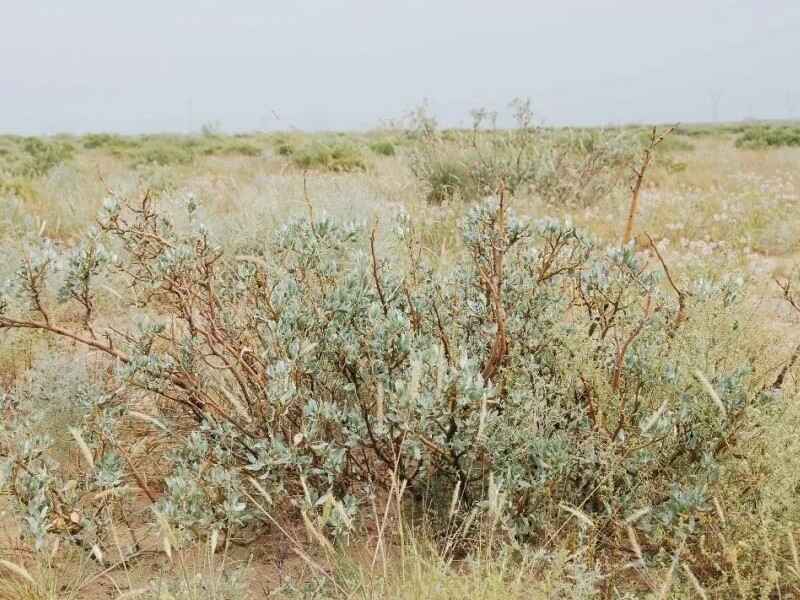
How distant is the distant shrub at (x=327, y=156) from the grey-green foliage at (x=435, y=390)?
952 cm

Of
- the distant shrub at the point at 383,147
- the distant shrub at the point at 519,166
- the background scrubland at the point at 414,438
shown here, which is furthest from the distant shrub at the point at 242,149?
the background scrubland at the point at 414,438

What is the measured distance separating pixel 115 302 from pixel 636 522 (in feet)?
11.8

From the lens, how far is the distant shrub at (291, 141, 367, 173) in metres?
11.9

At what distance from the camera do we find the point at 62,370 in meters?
2.96

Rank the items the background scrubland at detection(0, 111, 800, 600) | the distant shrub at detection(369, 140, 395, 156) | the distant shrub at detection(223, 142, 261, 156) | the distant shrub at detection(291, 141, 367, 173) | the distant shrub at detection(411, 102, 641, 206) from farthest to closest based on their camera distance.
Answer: the distant shrub at detection(223, 142, 261, 156), the distant shrub at detection(369, 140, 395, 156), the distant shrub at detection(291, 141, 367, 173), the distant shrub at detection(411, 102, 641, 206), the background scrubland at detection(0, 111, 800, 600)

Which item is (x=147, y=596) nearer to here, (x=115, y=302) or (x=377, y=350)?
(x=377, y=350)

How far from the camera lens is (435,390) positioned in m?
1.74

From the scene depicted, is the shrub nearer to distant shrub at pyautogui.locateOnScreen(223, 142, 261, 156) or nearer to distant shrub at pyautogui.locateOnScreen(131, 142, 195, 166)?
distant shrub at pyautogui.locateOnScreen(223, 142, 261, 156)

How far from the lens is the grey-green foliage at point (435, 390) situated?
1839mm

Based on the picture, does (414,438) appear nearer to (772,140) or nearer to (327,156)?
(327,156)

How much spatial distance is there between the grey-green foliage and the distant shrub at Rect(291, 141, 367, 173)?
31.2ft

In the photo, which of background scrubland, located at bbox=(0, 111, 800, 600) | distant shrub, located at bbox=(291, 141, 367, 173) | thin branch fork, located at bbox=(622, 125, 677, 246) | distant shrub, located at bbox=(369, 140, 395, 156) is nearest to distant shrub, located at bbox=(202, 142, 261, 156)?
distant shrub, located at bbox=(369, 140, 395, 156)

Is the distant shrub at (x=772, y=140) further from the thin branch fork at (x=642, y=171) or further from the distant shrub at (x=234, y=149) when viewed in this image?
the thin branch fork at (x=642, y=171)

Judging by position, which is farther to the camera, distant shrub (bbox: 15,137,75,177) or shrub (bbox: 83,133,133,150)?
shrub (bbox: 83,133,133,150)
